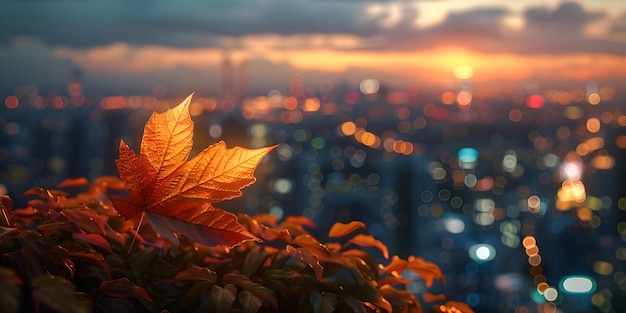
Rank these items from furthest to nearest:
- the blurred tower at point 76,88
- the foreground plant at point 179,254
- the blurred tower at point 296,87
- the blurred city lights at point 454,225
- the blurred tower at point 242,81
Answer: the blurred city lights at point 454,225, the blurred tower at point 242,81, the blurred tower at point 296,87, the blurred tower at point 76,88, the foreground plant at point 179,254

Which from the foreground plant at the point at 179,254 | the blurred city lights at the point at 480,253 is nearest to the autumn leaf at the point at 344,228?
the foreground plant at the point at 179,254

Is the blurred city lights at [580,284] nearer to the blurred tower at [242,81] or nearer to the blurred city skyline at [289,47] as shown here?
the blurred city skyline at [289,47]

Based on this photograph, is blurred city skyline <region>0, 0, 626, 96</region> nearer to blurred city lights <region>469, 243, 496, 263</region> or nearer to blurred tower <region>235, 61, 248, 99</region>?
blurred tower <region>235, 61, 248, 99</region>

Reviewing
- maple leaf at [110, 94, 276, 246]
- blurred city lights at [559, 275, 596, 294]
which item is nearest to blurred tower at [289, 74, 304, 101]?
blurred city lights at [559, 275, 596, 294]

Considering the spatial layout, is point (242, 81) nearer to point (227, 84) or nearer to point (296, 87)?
point (227, 84)

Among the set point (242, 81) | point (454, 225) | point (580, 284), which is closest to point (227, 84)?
point (242, 81)

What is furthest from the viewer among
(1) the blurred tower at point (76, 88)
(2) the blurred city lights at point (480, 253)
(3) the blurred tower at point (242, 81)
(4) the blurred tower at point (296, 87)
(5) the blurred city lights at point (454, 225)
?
(5) the blurred city lights at point (454, 225)

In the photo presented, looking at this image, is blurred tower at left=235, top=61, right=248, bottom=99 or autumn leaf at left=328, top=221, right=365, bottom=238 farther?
blurred tower at left=235, top=61, right=248, bottom=99
